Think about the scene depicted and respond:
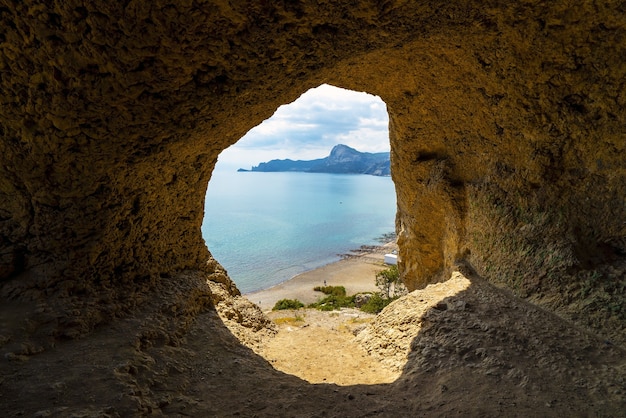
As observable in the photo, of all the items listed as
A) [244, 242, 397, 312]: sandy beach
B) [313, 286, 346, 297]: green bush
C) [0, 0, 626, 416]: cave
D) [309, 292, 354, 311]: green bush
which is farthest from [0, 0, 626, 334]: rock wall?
[313, 286, 346, 297]: green bush

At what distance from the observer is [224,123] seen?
506cm

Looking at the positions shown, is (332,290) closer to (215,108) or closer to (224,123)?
(224,123)

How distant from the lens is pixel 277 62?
→ 4.23m

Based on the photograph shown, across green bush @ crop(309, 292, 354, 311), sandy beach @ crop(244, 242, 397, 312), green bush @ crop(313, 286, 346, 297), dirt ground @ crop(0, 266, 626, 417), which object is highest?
dirt ground @ crop(0, 266, 626, 417)

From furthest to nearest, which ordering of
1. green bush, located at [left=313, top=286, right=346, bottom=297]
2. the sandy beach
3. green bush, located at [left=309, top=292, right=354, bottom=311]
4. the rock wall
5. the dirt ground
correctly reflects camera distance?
the sandy beach → green bush, located at [left=313, top=286, right=346, bottom=297] → green bush, located at [left=309, top=292, right=354, bottom=311] → the rock wall → the dirt ground

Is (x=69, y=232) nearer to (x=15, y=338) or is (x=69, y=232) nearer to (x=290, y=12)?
(x=15, y=338)

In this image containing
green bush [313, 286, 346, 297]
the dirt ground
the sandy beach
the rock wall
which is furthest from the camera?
the sandy beach

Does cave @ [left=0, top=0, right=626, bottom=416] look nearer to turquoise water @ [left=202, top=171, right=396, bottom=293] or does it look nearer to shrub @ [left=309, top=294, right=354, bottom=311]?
shrub @ [left=309, top=294, right=354, bottom=311]

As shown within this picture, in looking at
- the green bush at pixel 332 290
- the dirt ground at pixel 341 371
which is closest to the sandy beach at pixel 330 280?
the green bush at pixel 332 290

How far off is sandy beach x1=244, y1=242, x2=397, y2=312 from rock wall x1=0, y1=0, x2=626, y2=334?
20.3m

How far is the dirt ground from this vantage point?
354 centimetres

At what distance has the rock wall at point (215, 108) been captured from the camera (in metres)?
3.64

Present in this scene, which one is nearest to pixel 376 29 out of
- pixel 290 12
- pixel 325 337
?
pixel 290 12

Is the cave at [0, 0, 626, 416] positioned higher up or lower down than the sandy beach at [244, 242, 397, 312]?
higher up
